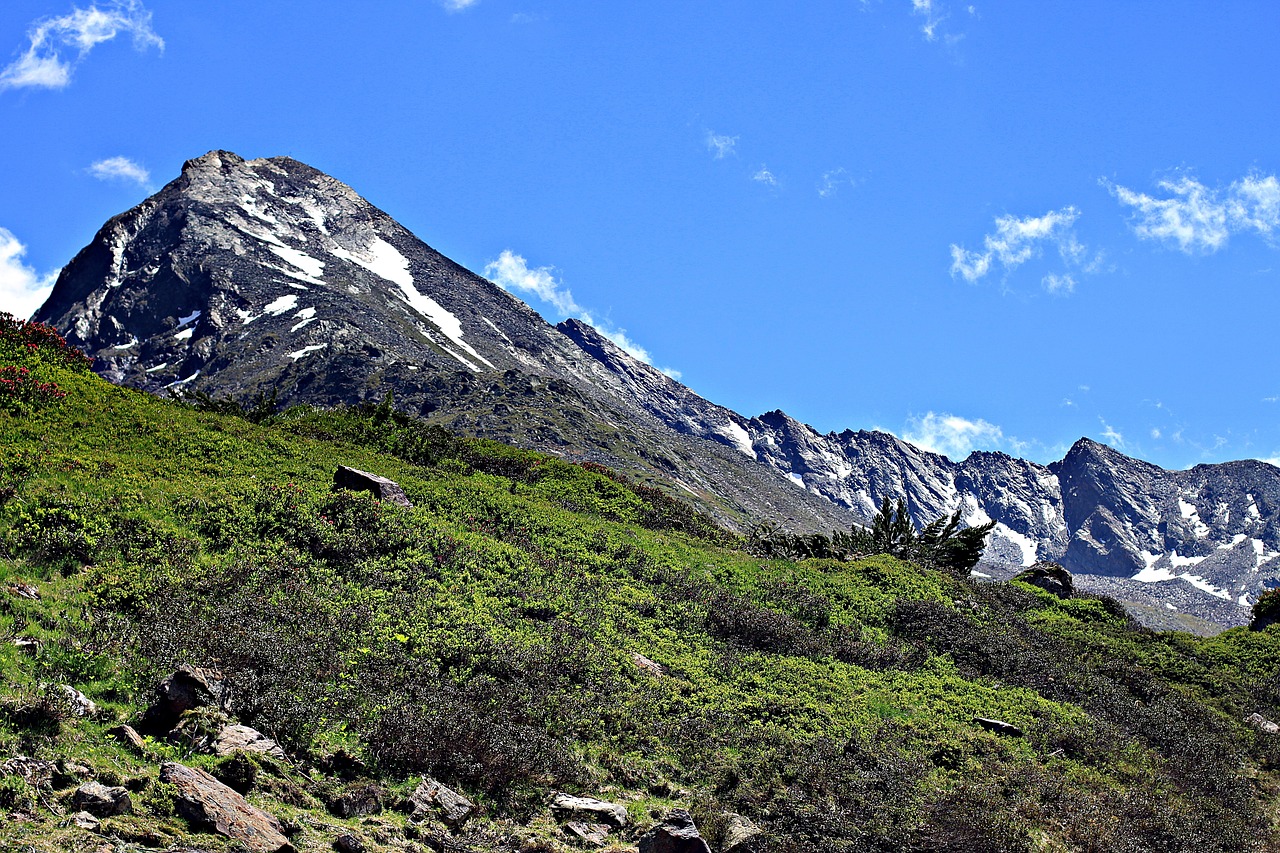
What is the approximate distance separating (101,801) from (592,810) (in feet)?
19.5

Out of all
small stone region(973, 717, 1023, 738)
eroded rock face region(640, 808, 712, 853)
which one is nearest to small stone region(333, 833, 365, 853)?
eroded rock face region(640, 808, 712, 853)

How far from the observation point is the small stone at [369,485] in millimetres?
22312

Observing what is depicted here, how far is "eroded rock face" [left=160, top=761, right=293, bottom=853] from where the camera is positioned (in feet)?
26.7

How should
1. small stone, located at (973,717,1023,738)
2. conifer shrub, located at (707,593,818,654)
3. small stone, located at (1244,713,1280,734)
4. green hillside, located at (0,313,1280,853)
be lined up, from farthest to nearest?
conifer shrub, located at (707,593,818,654) → small stone, located at (1244,713,1280,734) → small stone, located at (973,717,1023,738) → green hillside, located at (0,313,1280,853)

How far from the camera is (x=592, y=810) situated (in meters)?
11.7

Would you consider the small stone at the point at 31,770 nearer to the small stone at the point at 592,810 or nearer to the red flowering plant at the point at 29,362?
the small stone at the point at 592,810

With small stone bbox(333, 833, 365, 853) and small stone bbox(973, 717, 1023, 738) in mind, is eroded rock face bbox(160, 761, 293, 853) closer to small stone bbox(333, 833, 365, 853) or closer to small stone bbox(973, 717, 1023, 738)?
small stone bbox(333, 833, 365, 853)

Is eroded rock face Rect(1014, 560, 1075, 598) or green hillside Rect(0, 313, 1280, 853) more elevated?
eroded rock face Rect(1014, 560, 1075, 598)

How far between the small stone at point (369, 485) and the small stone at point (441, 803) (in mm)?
11899

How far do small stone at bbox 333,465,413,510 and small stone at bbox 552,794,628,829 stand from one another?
39.4ft

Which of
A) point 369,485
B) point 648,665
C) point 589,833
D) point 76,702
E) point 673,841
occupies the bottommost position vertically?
point 76,702

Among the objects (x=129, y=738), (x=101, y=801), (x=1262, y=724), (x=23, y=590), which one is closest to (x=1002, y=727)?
(x=1262, y=724)

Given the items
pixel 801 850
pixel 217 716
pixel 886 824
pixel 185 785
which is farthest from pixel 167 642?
pixel 886 824

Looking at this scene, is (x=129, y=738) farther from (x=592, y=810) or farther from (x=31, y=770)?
(x=592, y=810)
